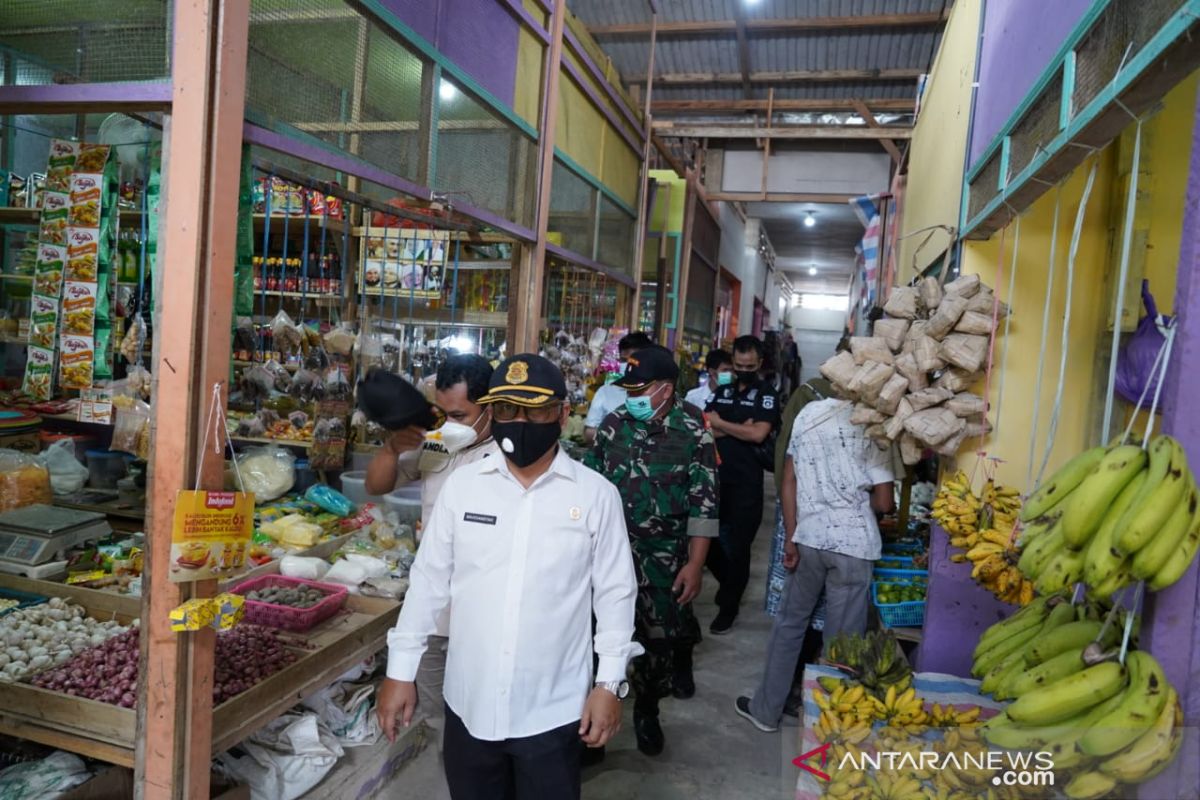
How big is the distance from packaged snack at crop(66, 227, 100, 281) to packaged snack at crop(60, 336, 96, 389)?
0.70ft

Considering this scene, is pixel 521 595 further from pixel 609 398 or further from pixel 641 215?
pixel 641 215

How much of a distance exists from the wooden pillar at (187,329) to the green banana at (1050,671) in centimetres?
225

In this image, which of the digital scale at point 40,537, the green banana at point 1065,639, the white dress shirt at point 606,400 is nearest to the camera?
the green banana at point 1065,639

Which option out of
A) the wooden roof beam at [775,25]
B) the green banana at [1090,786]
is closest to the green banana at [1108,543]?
the green banana at [1090,786]

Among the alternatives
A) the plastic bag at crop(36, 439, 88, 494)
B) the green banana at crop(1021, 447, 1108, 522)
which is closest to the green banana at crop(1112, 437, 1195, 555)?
the green banana at crop(1021, 447, 1108, 522)

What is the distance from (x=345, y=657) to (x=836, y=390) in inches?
97.9

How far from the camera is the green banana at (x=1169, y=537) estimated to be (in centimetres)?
139

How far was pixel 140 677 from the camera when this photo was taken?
2.15 metres

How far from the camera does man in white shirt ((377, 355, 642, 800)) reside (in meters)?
1.98

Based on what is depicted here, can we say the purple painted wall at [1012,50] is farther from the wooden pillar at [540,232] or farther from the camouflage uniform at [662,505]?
the wooden pillar at [540,232]

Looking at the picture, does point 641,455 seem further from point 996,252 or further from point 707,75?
point 707,75

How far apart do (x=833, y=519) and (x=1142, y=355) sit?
1.50m

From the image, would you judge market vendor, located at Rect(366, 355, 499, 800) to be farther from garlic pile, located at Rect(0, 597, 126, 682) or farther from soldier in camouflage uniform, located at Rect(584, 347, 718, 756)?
garlic pile, located at Rect(0, 597, 126, 682)

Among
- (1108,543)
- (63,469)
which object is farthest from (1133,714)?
(63,469)
